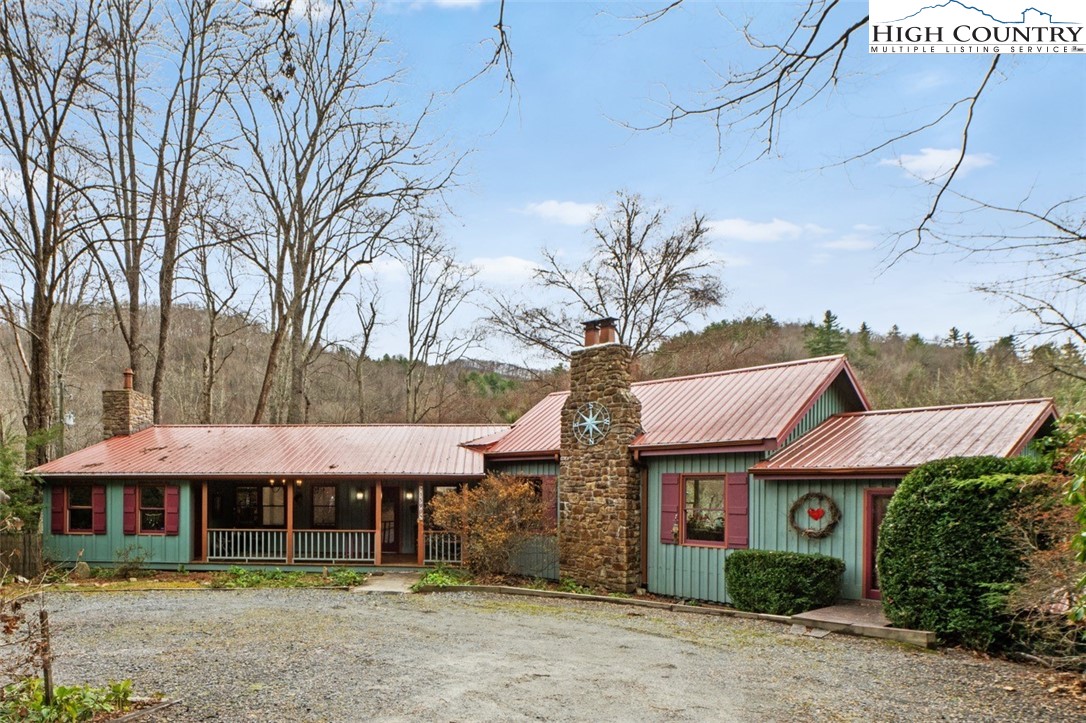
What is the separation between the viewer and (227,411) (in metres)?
36.2

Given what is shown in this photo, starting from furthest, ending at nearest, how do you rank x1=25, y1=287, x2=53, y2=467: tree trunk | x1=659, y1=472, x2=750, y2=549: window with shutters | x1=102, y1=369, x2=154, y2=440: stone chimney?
x1=102, y1=369, x2=154, y2=440: stone chimney → x1=25, y1=287, x2=53, y2=467: tree trunk → x1=659, y1=472, x2=750, y2=549: window with shutters

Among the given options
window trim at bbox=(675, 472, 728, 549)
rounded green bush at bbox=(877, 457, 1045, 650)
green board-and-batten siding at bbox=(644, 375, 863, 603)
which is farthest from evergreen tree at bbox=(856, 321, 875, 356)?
rounded green bush at bbox=(877, 457, 1045, 650)

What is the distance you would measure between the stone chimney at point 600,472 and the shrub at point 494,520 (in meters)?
0.68

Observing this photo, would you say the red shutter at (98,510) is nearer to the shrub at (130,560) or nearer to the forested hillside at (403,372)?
the shrub at (130,560)

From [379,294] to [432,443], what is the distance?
13.9 metres

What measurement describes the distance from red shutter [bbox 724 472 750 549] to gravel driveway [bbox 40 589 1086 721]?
1434mm

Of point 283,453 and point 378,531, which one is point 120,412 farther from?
point 378,531

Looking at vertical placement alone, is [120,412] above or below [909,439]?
above

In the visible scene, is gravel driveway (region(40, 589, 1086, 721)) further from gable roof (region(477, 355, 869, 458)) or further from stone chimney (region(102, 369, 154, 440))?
stone chimney (region(102, 369, 154, 440))

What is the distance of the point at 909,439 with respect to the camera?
11500 mm

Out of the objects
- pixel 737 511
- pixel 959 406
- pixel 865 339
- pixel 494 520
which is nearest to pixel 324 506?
pixel 494 520

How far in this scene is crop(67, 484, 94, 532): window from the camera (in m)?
17.3

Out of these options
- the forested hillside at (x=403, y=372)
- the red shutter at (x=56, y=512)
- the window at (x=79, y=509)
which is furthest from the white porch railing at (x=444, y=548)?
the forested hillside at (x=403, y=372)

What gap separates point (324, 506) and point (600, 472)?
336 inches
